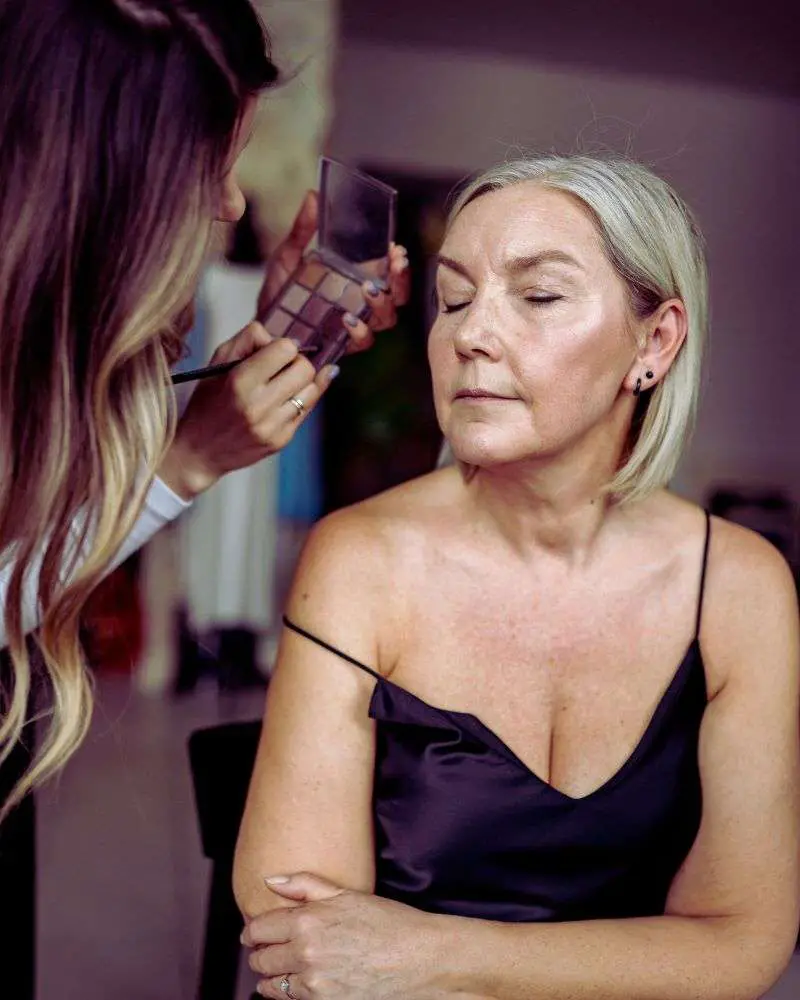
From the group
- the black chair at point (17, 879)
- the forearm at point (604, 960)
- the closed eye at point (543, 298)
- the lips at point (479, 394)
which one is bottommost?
the black chair at point (17, 879)

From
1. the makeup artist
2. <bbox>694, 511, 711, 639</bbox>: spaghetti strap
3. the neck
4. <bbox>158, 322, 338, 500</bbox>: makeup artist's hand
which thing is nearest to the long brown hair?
the makeup artist

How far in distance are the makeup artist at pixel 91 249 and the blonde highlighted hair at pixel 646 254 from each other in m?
0.29

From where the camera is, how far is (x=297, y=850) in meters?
1.21

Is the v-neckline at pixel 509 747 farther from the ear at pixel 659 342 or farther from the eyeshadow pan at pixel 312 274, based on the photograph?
the eyeshadow pan at pixel 312 274

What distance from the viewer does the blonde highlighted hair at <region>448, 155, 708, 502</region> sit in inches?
47.9

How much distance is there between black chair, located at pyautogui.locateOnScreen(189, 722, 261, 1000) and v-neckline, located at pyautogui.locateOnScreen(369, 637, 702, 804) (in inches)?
11.2

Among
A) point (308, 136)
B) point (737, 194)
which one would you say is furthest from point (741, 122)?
point (308, 136)

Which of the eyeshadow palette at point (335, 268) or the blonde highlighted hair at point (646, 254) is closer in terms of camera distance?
the blonde highlighted hair at point (646, 254)

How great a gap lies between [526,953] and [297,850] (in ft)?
0.80

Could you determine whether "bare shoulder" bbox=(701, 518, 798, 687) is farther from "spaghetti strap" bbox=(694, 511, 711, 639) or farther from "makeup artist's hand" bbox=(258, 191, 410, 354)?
"makeup artist's hand" bbox=(258, 191, 410, 354)

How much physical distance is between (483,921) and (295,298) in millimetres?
739

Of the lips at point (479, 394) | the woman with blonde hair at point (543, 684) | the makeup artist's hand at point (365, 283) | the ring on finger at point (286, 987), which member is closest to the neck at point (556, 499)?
the woman with blonde hair at point (543, 684)

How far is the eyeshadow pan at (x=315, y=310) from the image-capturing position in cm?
143

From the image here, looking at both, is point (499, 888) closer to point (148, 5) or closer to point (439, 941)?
point (439, 941)
